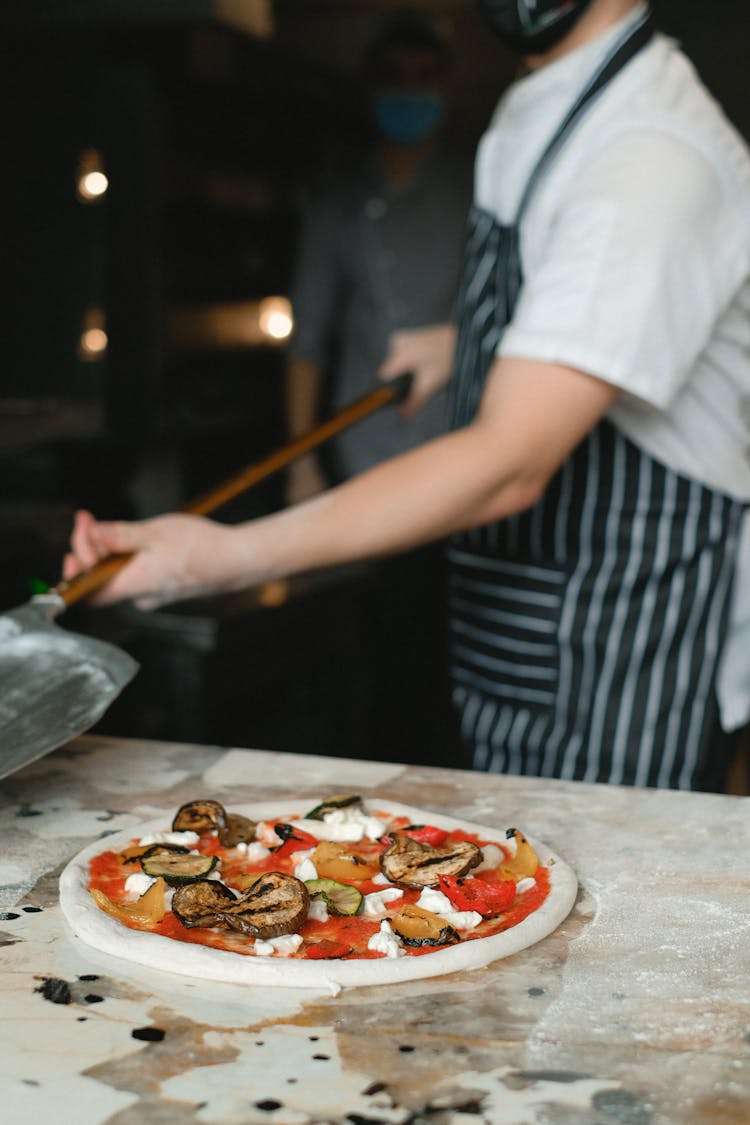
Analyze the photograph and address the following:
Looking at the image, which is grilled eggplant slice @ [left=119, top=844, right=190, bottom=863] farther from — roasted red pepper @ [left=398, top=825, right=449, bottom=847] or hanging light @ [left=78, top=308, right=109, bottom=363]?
hanging light @ [left=78, top=308, right=109, bottom=363]

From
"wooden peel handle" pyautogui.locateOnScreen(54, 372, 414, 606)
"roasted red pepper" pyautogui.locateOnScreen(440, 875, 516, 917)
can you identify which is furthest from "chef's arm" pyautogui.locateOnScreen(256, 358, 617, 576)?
"roasted red pepper" pyautogui.locateOnScreen(440, 875, 516, 917)

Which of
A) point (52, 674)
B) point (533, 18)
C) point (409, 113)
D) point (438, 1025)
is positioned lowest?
point (438, 1025)

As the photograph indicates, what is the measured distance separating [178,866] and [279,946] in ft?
0.51

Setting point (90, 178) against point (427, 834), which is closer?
point (427, 834)

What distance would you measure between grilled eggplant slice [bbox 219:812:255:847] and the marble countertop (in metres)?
0.15

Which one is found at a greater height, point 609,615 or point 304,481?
point 304,481

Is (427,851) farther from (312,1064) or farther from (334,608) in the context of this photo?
(334,608)

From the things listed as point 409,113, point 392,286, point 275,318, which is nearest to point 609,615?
point 392,286

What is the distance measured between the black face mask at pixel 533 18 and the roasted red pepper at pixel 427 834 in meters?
1.11

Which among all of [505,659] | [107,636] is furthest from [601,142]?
[107,636]

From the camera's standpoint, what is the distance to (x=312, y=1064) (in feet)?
2.94

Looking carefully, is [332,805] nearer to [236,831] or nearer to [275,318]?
[236,831]

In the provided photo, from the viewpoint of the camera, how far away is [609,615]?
1.87 meters

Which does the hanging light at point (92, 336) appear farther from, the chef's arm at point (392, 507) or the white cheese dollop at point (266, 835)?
the white cheese dollop at point (266, 835)
